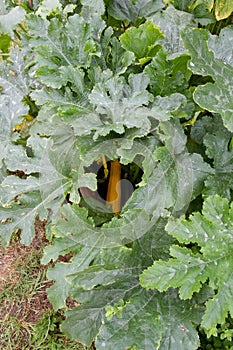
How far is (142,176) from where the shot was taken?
189cm

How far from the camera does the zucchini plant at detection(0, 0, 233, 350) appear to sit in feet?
5.84

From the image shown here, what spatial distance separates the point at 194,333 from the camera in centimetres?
184

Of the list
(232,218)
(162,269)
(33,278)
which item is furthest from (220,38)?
(33,278)

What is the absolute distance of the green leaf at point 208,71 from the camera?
1.82 metres

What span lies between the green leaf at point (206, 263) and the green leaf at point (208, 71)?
380 mm

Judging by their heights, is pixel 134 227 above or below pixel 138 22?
below

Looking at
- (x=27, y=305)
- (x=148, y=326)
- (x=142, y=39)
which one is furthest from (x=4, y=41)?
(x=148, y=326)

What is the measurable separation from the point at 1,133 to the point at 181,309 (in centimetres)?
118

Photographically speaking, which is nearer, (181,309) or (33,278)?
(181,309)

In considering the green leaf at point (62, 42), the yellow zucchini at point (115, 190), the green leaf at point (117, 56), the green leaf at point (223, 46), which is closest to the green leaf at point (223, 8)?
Answer: the green leaf at point (223, 46)

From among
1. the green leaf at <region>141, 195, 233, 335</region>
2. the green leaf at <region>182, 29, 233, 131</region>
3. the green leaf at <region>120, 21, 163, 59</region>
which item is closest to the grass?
the green leaf at <region>141, 195, 233, 335</region>

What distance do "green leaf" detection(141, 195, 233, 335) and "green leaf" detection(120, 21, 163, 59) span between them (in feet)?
2.55

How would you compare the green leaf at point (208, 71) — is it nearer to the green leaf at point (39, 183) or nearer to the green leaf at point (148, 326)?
the green leaf at point (39, 183)

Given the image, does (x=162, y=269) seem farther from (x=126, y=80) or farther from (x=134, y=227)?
(x=126, y=80)
